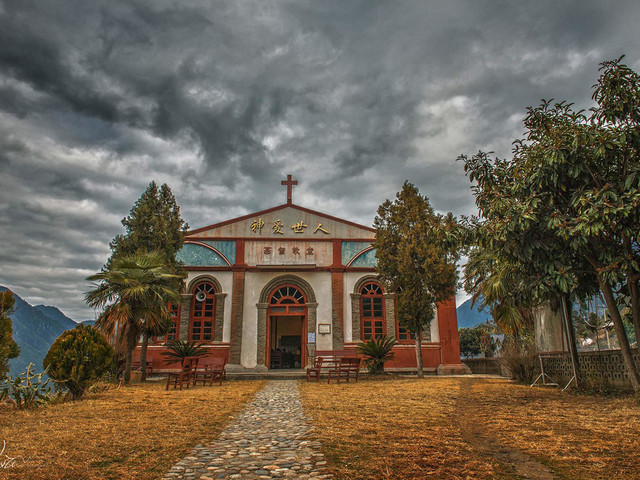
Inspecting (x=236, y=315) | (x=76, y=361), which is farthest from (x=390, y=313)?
(x=76, y=361)

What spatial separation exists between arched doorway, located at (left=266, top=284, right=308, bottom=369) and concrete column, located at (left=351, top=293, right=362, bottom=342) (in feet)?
5.98

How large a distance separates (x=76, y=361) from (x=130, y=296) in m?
3.95

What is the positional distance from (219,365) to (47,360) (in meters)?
5.04

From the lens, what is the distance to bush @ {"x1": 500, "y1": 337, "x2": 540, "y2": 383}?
11352 mm

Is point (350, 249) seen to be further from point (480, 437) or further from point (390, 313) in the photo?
point (480, 437)

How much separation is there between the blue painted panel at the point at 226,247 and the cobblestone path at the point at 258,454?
40.5ft

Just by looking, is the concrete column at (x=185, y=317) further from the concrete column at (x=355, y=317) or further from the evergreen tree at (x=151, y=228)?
the concrete column at (x=355, y=317)

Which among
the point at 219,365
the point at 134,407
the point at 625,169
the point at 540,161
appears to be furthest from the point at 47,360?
the point at 625,169

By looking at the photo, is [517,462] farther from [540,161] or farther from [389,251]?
[389,251]

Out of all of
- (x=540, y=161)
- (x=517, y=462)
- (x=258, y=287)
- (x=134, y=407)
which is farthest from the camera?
(x=258, y=287)

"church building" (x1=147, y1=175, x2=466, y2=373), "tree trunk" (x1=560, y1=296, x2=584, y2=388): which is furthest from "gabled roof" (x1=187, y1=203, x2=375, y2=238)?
"tree trunk" (x1=560, y1=296, x2=584, y2=388)

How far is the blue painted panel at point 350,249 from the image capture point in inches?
725

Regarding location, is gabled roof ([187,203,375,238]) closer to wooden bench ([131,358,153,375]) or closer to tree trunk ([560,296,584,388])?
wooden bench ([131,358,153,375])

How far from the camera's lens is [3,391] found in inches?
271
